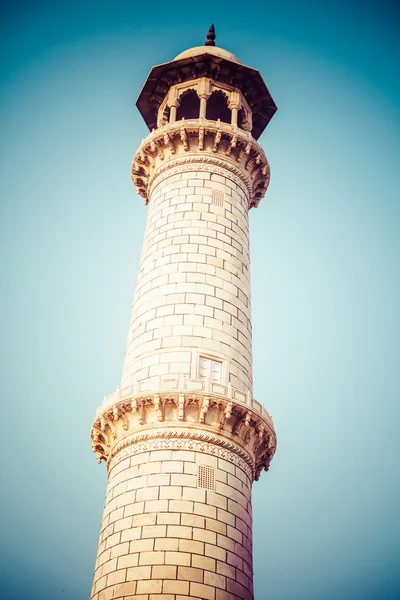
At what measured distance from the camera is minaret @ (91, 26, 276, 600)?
15438mm

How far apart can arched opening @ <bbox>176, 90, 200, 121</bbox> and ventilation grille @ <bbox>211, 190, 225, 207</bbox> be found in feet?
20.7

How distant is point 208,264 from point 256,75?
32.3 feet

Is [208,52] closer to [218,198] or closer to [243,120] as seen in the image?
[243,120]

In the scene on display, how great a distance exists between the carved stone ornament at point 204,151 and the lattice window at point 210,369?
7910 millimetres

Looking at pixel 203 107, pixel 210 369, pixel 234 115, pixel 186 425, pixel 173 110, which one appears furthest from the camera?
pixel 173 110

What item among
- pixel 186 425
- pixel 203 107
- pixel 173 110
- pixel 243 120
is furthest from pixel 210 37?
pixel 186 425

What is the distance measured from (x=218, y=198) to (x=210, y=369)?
6.90 meters

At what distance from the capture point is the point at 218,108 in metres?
28.6

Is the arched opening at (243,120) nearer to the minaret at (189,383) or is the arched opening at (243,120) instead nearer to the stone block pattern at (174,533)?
the minaret at (189,383)

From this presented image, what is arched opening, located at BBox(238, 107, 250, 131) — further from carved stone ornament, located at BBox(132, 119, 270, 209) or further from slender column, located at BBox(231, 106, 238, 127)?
carved stone ornament, located at BBox(132, 119, 270, 209)

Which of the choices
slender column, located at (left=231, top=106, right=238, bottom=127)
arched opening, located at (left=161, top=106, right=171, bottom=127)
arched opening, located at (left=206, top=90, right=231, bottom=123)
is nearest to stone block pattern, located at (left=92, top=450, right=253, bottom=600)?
slender column, located at (left=231, top=106, right=238, bottom=127)

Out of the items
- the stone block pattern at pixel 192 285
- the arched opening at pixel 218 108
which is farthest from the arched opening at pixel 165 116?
the stone block pattern at pixel 192 285

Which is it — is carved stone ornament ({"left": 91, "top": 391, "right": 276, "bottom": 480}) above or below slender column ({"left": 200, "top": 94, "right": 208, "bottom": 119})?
below

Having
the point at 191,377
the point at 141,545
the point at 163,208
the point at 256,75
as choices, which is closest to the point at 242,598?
the point at 141,545
